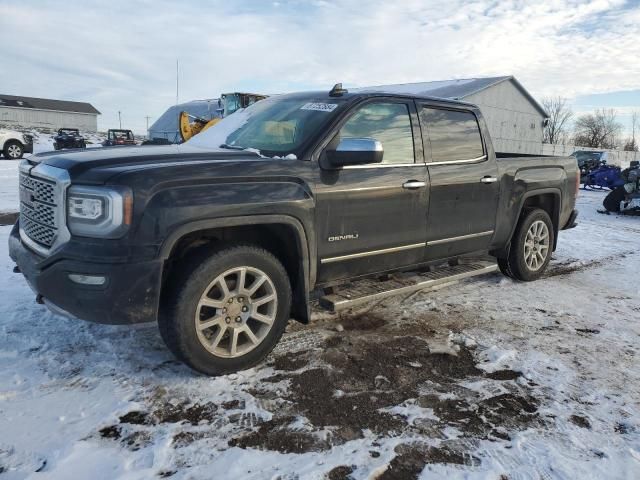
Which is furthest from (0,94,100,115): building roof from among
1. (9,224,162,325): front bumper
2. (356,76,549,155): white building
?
(9,224,162,325): front bumper

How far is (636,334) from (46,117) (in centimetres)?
→ 8959

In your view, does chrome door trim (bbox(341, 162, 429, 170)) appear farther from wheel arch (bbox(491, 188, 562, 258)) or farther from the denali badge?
wheel arch (bbox(491, 188, 562, 258))

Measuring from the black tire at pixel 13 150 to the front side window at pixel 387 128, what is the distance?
21981mm

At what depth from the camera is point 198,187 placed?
3.00 meters

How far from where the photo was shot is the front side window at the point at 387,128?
390 centimetres

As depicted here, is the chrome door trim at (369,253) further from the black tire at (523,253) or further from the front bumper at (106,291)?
the black tire at (523,253)

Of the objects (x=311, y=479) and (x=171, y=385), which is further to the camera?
(x=171, y=385)

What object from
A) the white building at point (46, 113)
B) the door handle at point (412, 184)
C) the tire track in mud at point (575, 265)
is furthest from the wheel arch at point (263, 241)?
the white building at point (46, 113)

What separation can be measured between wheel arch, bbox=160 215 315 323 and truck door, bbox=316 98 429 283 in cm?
19

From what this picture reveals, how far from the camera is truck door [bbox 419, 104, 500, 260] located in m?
4.37

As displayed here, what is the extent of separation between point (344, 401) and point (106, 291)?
151 cm

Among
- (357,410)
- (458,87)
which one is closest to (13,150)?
(357,410)

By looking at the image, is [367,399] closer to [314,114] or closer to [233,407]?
[233,407]

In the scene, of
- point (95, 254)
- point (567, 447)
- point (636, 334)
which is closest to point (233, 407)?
point (95, 254)
